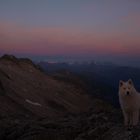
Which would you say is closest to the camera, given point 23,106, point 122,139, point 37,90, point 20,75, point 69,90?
point 122,139

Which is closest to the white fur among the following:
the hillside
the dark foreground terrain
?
the dark foreground terrain

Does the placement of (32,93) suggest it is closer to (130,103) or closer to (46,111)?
(46,111)

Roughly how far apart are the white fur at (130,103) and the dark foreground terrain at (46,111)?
725 mm

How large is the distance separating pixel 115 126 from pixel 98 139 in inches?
54.7

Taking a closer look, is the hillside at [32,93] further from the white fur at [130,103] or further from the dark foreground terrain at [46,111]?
the white fur at [130,103]

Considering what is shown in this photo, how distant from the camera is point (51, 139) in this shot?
18.3 metres

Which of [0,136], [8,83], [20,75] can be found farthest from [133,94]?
[20,75]

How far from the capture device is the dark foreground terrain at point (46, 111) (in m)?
18.3

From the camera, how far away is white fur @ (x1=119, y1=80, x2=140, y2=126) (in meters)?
18.6

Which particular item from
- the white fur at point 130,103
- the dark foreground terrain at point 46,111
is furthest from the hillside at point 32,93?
the white fur at point 130,103

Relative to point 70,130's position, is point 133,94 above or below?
above

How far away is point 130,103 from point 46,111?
5767cm

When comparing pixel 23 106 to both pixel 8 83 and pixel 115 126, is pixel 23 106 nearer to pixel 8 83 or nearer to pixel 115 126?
pixel 8 83

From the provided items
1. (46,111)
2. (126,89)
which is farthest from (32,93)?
(126,89)
